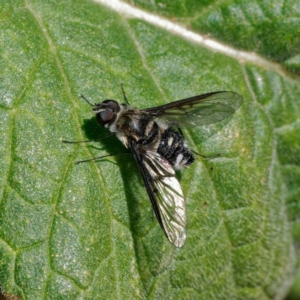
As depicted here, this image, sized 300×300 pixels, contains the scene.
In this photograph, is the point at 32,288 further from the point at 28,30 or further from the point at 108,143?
the point at 28,30

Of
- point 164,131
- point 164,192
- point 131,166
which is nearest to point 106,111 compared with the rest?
point 131,166

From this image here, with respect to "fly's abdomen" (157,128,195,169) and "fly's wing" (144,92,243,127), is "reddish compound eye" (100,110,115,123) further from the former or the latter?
"fly's abdomen" (157,128,195,169)

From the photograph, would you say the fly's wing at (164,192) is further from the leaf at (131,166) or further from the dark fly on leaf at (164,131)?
the leaf at (131,166)

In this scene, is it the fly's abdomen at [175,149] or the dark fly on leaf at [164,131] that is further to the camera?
the fly's abdomen at [175,149]

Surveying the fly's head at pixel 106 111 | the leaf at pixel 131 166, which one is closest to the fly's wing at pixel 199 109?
the leaf at pixel 131 166

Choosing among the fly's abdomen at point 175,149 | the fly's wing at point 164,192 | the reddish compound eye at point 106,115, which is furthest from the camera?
the fly's abdomen at point 175,149

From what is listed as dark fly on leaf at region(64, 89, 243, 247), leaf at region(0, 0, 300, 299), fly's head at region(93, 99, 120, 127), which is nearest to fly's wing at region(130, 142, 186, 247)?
dark fly on leaf at region(64, 89, 243, 247)

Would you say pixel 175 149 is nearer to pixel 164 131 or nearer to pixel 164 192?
pixel 164 131
